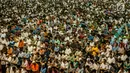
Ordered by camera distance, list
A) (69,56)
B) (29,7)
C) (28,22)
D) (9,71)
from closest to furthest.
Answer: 1. (9,71)
2. (69,56)
3. (28,22)
4. (29,7)

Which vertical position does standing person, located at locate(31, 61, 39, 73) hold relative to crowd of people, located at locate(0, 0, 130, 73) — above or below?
above

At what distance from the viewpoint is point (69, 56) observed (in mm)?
17000

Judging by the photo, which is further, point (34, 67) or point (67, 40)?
point (67, 40)

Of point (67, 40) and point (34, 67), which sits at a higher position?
point (34, 67)

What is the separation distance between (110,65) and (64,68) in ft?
6.22

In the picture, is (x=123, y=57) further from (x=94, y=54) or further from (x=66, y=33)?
(x=66, y=33)

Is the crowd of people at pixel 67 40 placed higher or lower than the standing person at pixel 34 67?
lower

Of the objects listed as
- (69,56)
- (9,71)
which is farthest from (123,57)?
(9,71)

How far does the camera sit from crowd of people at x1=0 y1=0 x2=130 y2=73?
15.3 meters

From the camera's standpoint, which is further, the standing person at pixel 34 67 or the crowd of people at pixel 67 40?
the crowd of people at pixel 67 40

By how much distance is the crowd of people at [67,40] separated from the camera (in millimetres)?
15312

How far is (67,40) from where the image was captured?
20.3m

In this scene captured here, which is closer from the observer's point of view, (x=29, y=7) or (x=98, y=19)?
(x=98, y=19)

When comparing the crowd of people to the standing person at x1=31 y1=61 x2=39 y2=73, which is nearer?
the standing person at x1=31 y1=61 x2=39 y2=73
